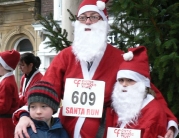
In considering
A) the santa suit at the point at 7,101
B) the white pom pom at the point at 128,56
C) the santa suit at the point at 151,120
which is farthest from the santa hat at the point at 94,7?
the santa suit at the point at 7,101

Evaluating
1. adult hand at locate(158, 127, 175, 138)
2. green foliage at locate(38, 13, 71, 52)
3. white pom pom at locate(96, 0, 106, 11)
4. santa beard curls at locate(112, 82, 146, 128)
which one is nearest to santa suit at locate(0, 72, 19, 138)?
green foliage at locate(38, 13, 71, 52)

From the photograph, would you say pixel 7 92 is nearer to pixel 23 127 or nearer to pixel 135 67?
pixel 23 127

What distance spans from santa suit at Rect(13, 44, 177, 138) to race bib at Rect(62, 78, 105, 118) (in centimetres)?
5

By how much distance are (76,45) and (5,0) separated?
39.3 feet

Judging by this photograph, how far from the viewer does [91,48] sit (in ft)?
10.6

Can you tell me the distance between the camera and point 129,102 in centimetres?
301

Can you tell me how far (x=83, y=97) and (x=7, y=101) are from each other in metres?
1.94

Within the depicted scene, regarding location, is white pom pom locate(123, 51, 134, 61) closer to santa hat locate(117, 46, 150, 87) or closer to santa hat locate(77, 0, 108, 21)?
santa hat locate(117, 46, 150, 87)

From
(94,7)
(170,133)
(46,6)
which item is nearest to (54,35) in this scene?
(94,7)

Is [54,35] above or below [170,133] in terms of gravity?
above

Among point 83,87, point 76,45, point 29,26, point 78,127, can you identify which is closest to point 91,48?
point 76,45

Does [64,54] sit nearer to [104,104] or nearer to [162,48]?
[104,104]

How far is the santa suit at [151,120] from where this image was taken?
2854 millimetres

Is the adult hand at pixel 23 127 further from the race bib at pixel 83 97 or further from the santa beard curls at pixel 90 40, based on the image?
the santa beard curls at pixel 90 40
